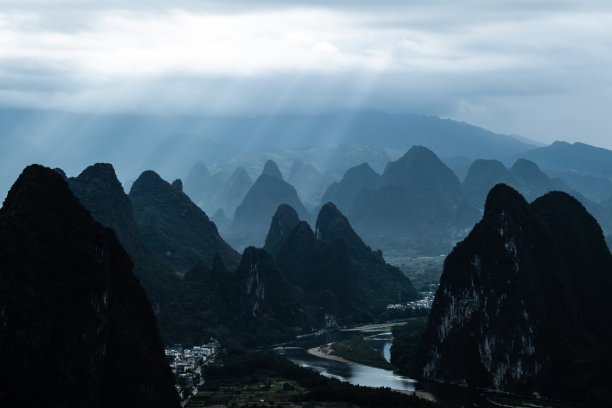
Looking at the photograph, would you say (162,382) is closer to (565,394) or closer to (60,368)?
(60,368)

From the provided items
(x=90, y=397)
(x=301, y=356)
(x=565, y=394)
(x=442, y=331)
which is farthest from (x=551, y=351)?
(x=90, y=397)

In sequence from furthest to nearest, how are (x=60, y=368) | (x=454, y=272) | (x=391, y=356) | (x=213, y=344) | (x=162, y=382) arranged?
(x=213, y=344)
(x=391, y=356)
(x=454, y=272)
(x=162, y=382)
(x=60, y=368)

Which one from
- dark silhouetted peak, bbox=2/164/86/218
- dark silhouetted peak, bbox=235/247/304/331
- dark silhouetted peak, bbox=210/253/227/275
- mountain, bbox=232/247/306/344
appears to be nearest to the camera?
dark silhouetted peak, bbox=2/164/86/218

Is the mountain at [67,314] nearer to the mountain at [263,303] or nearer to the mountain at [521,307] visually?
the mountain at [521,307]


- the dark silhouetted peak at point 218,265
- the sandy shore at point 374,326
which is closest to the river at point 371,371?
the sandy shore at point 374,326

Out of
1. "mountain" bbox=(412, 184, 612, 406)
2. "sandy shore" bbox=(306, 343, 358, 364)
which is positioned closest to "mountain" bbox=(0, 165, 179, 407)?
"mountain" bbox=(412, 184, 612, 406)

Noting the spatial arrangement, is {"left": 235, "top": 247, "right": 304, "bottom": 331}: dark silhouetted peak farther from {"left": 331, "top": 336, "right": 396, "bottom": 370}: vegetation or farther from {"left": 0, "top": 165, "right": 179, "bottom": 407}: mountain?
{"left": 0, "top": 165, "right": 179, "bottom": 407}: mountain

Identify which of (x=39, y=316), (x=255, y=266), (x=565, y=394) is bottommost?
(x=565, y=394)
